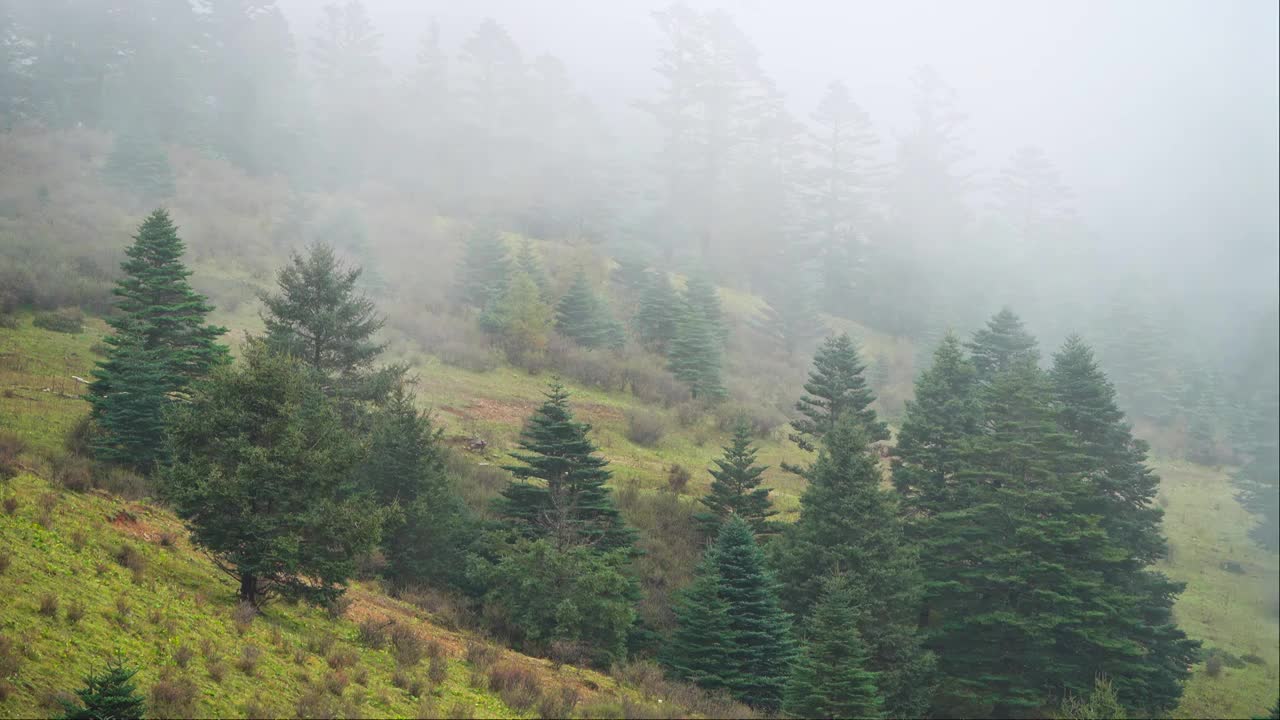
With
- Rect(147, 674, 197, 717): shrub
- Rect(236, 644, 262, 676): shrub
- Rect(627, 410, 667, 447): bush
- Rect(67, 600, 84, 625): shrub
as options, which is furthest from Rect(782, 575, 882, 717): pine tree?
Rect(627, 410, 667, 447): bush

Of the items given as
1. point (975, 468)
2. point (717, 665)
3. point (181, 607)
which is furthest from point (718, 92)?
point (181, 607)

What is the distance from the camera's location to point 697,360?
44.0 meters

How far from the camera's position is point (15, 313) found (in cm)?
3134

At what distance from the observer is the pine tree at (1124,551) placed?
24.7m

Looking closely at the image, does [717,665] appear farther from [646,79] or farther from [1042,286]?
[646,79]

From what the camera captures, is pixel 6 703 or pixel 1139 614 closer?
pixel 6 703

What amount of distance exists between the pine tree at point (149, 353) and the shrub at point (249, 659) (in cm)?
994

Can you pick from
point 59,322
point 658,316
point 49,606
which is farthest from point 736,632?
point 658,316

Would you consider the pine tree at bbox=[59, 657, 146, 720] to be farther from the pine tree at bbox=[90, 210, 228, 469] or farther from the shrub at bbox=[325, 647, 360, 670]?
the pine tree at bbox=[90, 210, 228, 469]

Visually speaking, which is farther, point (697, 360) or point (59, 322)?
point (697, 360)

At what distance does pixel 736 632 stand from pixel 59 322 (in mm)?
28697

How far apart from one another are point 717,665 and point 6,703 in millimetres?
14512

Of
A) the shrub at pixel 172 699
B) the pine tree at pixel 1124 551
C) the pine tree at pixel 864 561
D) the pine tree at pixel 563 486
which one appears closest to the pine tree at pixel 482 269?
the pine tree at pixel 563 486

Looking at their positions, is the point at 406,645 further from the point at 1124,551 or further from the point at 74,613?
the point at 1124,551
